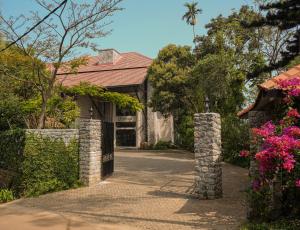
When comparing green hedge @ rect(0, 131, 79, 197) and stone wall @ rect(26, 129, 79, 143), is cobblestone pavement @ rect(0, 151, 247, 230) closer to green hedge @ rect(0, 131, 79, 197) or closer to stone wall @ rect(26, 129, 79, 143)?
green hedge @ rect(0, 131, 79, 197)

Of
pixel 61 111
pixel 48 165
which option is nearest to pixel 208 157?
pixel 48 165

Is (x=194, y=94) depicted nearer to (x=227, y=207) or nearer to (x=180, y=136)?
(x=180, y=136)

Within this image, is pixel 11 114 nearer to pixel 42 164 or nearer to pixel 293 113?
pixel 42 164

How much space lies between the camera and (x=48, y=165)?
11.0 m

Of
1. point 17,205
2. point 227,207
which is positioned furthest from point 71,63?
point 227,207

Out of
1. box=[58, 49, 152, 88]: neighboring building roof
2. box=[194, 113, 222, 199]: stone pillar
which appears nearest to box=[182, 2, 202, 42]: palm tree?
box=[58, 49, 152, 88]: neighboring building roof

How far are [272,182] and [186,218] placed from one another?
76.4 inches

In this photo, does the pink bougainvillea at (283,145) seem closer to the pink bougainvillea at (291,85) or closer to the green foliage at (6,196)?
the pink bougainvillea at (291,85)

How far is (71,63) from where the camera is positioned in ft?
46.4

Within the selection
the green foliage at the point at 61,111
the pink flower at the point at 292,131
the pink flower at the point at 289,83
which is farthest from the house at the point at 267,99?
the green foliage at the point at 61,111

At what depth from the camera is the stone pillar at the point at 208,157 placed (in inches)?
A: 355

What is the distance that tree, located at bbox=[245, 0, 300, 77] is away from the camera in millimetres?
12102

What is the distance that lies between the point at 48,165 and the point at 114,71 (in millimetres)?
20920

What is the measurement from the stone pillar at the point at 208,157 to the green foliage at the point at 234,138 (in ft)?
29.6
